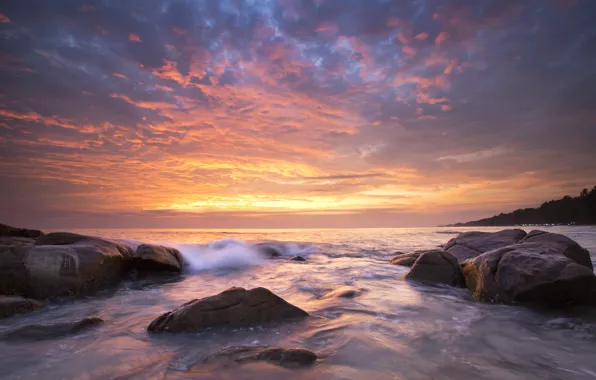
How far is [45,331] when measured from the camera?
448cm

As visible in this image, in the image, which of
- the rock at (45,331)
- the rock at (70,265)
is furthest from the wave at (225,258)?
the rock at (45,331)

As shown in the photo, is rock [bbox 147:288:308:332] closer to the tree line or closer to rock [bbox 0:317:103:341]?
rock [bbox 0:317:103:341]

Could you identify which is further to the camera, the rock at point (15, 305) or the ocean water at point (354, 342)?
the rock at point (15, 305)

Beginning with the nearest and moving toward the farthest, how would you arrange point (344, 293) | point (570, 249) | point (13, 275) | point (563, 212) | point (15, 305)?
point (15, 305) → point (13, 275) → point (344, 293) → point (570, 249) → point (563, 212)

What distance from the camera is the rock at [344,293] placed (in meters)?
6.76

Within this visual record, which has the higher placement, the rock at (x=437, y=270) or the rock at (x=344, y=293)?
the rock at (x=437, y=270)

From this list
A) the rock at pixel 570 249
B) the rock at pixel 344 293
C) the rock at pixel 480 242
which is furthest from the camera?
the rock at pixel 480 242

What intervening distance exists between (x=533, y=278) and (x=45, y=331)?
327 inches

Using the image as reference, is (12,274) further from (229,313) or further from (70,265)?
(229,313)

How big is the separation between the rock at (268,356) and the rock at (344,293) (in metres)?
3.52

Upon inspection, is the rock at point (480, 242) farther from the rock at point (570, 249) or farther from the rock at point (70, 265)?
the rock at point (70, 265)

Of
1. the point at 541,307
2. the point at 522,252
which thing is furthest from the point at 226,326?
the point at 522,252

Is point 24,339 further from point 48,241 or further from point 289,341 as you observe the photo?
point 48,241

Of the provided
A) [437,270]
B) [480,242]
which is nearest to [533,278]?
[437,270]
